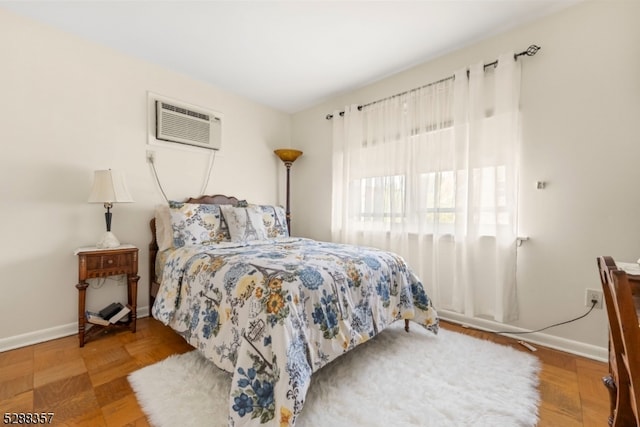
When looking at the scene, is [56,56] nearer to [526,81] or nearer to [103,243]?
[103,243]

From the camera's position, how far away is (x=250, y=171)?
3504mm

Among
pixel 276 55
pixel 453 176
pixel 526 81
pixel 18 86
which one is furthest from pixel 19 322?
pixel 526 81

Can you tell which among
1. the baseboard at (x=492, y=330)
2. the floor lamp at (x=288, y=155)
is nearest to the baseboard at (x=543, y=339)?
the baseboard at (x=492, y=330)

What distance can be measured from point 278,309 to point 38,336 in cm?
216

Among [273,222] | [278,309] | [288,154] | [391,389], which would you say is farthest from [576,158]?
[288,154]

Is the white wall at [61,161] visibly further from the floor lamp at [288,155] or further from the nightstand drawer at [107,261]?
the floor lamp at [288,155]

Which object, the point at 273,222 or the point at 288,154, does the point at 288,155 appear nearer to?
the point at 288,154

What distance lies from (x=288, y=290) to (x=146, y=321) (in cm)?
195

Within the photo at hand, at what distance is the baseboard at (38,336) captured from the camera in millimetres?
1956

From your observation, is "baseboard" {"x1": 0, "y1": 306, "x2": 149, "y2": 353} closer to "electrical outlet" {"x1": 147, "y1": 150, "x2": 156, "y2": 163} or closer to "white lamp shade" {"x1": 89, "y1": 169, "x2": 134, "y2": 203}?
"white lamp shade" {"x1": 89, "y1": 169, "x2": 134, "y2": 203}

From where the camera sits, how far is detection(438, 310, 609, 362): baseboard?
184cm

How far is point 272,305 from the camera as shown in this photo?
4.17ft

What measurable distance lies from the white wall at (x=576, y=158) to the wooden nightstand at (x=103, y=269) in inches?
122

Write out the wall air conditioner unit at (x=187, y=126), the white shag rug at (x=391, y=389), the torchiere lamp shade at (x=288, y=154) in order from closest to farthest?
the white shag rug at (x=391, y=389) → the wall air conditioner unit at (x=187, y=126) → the torchiere lamp shade at (x=288, y=154)
